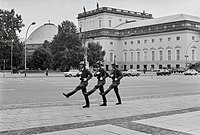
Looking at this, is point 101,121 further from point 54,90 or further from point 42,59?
point 42,59

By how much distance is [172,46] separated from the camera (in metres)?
109

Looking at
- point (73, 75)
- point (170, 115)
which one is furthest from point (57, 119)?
point (73, 75)

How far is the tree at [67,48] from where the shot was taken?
7625cm

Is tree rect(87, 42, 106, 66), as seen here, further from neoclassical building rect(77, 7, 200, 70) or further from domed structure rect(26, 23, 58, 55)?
domed structure rect(26, 23, 58, 55)

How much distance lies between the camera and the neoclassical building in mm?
105625

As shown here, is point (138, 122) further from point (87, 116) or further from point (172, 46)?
point (172, 46)

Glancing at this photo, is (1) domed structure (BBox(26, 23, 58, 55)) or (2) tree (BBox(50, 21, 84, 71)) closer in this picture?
(2) tree (BBox(50, 21, 84, 71))

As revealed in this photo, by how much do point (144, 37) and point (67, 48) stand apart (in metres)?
48.5

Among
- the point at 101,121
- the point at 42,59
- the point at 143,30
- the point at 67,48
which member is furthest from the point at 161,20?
the point at 101,121

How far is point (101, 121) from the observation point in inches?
378

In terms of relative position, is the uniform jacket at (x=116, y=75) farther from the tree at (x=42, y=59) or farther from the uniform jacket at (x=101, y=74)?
the tree at (x=42, y=59)

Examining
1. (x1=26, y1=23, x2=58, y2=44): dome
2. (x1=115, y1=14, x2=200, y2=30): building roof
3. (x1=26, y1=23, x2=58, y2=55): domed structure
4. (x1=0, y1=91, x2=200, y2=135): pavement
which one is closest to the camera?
(x1=0, y1=91, x2=200, y2=135): pavement

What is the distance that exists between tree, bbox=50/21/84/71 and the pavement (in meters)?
63.8

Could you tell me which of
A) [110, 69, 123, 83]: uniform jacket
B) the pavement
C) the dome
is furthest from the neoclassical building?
the pavement
